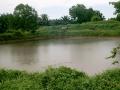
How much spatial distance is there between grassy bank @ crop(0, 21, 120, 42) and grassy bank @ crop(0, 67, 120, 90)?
74.1 ft

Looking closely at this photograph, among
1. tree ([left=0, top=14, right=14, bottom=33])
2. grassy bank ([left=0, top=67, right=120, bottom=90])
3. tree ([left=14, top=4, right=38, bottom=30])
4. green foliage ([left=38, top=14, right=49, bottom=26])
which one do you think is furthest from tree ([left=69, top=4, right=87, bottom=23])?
grassy bank ([left=0, top=67, right=120, bottom=90])

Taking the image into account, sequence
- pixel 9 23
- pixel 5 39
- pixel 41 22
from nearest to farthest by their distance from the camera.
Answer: pixel 5 39, pixel 9 23, pixel 41 22

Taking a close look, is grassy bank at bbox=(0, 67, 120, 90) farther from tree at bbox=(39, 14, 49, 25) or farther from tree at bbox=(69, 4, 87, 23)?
tree at bbox=(69, 4, 87, 23)

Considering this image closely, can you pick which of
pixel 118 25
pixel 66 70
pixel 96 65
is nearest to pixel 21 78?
pixel 66 70

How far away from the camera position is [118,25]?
33250 mm

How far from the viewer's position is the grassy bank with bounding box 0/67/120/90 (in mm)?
6395

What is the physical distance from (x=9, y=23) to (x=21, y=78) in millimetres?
24683

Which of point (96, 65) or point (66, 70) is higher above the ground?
point (66, 70)

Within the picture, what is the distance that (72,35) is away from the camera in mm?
33188

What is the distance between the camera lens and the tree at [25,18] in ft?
105

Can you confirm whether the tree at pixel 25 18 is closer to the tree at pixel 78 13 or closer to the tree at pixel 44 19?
the tree at pixel 44 19

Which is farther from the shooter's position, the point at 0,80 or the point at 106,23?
the point at 106,23

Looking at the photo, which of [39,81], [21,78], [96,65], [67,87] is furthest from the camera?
[96,65]

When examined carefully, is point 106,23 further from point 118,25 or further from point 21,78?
point 21,78
